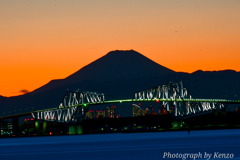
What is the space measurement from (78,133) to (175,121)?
33.1 meters

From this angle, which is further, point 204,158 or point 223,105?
point 223,105

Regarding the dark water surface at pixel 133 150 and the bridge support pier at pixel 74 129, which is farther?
the bridge support pier at pixel 74 129

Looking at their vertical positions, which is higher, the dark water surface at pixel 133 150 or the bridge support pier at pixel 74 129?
the bridge support pier at pixel 74 129

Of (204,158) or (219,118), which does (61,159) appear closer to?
(204,158)

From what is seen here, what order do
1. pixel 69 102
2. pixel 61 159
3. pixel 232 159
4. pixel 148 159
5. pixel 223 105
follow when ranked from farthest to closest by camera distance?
pixel 223 105 < pixel 69 102 < pixel 61 159 < pixel 148 159 < pixel 232 159

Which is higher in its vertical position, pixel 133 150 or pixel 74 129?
pixel 74 129

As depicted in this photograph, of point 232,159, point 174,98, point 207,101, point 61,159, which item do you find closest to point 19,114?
point 174,98

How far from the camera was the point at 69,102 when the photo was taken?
577 feet

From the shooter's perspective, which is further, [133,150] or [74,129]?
[74,129]

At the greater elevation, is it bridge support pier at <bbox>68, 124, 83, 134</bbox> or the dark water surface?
bridge support pier at <bbox>68, 124, 83, 134</bbox>

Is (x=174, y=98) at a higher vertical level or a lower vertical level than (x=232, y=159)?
higher

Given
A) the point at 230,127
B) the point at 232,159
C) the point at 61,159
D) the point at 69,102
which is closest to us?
the point at 232,159

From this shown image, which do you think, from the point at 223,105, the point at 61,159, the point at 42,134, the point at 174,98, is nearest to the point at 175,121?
the point at 174,98

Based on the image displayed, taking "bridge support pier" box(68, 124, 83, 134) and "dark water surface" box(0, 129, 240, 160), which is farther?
"bridge support pier" box(68, 124, 83, 134)
